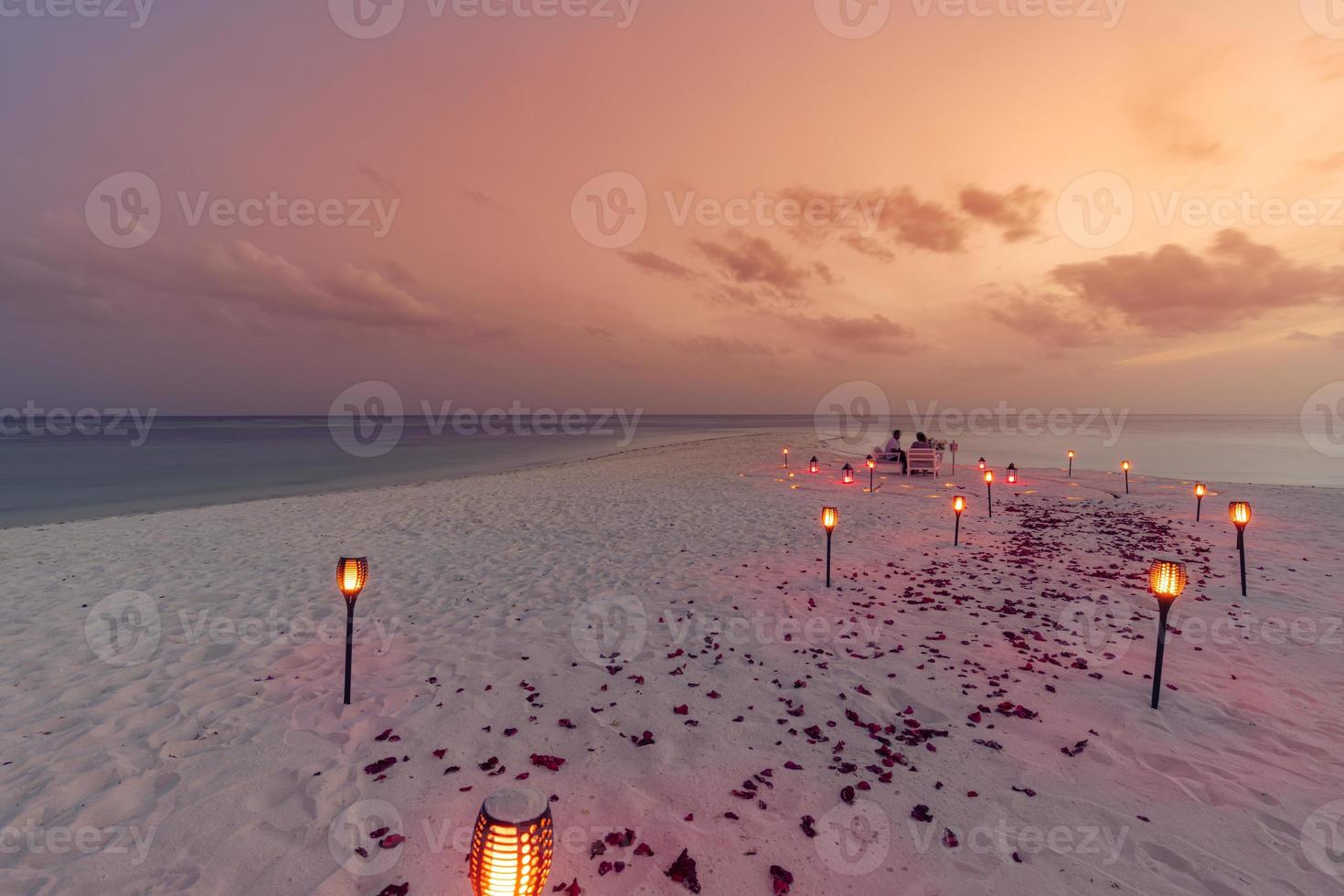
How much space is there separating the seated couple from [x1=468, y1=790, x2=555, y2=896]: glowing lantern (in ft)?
84.9

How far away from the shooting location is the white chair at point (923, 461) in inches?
1003

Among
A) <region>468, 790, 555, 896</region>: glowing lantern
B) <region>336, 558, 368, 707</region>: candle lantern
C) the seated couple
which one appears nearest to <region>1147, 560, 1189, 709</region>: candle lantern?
<region>468, 790, 555, 896</region>: glowing lantern

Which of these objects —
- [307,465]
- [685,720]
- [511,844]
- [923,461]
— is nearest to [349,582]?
[685,720]

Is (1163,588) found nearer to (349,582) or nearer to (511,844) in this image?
(511,844)

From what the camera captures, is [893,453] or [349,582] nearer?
[349,582]

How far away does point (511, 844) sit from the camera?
2.54 meters

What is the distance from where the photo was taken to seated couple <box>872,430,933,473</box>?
2605 centimetres

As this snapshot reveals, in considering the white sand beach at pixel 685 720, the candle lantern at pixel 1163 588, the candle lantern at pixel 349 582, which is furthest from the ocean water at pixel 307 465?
the candle lantern at pixel 1163 588

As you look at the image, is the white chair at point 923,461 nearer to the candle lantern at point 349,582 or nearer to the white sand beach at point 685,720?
the white sand beach at point 685,720

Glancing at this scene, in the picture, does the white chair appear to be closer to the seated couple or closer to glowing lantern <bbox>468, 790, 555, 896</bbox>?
the seated couple

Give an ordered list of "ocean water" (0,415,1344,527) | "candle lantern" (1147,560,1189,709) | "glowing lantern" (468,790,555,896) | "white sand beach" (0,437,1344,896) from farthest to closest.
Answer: "ocean water" (0,415,1344,527)
"candle lantern" (1147,560,1189,709)
"white sand beach" (0,437,1344,896)
"glowing lantern" (468,790,555,896)

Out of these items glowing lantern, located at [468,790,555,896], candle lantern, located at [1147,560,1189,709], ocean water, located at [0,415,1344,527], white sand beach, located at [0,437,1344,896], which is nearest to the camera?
glowing lantern, located at [468,790,555,896]

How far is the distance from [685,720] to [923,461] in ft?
76.7

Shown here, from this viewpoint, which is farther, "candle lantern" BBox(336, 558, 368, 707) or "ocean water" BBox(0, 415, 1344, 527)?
"ocean water" BBox(0, 415, 1344, 527)
